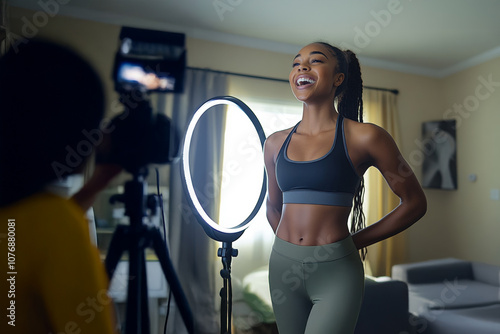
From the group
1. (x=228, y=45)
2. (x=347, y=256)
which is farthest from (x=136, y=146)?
(x=228, y=45)

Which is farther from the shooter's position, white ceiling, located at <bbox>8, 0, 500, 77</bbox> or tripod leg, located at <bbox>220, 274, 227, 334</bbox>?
white ceiling, located at <bbox>8, 0, 500, 77</bbox>

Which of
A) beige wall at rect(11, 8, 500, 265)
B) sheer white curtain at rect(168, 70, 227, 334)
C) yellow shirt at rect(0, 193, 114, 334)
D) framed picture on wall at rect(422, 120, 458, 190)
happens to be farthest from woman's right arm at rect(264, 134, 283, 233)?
framed picture on wall at rect(422, 120, 458, 190)

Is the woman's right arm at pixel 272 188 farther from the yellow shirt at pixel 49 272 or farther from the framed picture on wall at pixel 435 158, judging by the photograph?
the framed picture on wall at pixel 435 158

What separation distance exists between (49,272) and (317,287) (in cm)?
40

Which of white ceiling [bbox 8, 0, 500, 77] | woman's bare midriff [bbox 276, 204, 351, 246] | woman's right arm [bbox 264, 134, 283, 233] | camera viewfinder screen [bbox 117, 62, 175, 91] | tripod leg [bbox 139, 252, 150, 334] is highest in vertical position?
white ceiling [bbox 8, 0, 500, 77]

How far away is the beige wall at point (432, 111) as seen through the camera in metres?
0.40

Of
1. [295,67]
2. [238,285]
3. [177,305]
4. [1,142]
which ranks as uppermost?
[295,67]

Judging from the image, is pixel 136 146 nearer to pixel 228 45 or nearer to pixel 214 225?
pixel 214 225

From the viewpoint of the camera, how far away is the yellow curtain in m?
0.74

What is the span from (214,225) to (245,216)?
9cm

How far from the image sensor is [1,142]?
35 cm

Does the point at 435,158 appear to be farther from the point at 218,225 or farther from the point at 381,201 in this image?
the point at 218,225

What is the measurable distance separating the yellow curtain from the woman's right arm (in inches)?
8.1

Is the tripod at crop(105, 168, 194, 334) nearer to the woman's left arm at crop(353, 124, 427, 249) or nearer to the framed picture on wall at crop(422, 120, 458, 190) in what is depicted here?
the woman's left arm at crop(353, 124, 427, 249)
